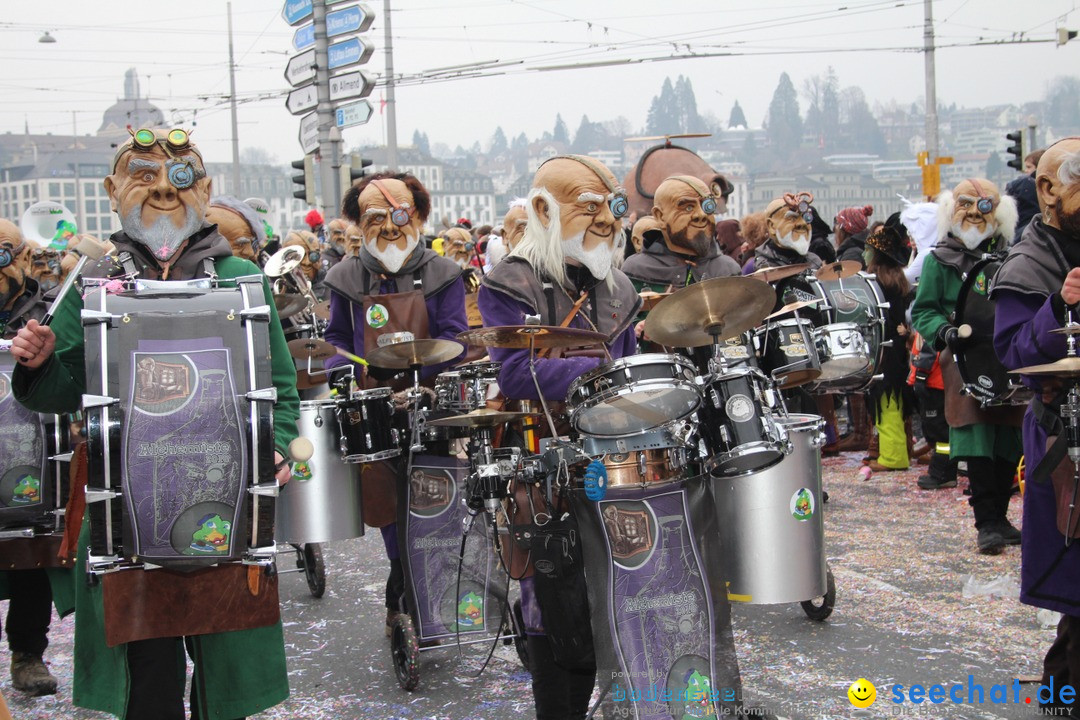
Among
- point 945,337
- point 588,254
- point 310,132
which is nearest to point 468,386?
point 588,254

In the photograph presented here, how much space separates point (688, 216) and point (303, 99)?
1038cm

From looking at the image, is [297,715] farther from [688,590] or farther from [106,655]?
[688,590]

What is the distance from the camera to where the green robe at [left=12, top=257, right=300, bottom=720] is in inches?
139

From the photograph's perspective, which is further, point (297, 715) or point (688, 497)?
point (297, 715)

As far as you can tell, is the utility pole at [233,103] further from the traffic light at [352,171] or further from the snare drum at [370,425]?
the snare drum at [370,425]

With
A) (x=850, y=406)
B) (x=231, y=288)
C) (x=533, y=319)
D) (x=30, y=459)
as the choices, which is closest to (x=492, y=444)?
(x=533, y=319)

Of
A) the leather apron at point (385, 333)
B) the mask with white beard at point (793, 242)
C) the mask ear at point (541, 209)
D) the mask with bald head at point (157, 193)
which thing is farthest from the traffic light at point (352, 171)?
the mask with bald head at point (157, 193)

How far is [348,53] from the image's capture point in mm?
15609

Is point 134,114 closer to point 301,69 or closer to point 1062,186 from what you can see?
point 301,69

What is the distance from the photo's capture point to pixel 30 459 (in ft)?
16.7

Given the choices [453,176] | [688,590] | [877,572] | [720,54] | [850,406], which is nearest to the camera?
[688,590]

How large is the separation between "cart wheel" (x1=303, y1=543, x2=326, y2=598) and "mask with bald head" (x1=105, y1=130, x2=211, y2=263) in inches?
128

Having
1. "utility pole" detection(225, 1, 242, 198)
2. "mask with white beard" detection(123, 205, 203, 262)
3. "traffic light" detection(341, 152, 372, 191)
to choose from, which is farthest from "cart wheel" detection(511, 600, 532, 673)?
"utility pole" detection(225, 1, 242, 198)

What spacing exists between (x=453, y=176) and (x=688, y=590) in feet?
408
